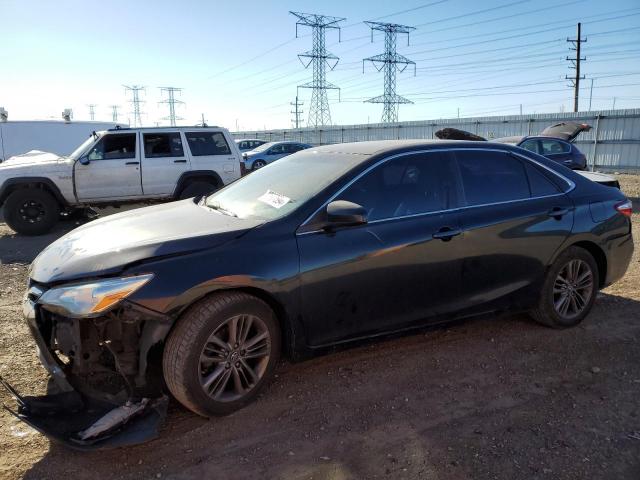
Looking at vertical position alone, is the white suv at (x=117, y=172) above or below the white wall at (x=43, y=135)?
below

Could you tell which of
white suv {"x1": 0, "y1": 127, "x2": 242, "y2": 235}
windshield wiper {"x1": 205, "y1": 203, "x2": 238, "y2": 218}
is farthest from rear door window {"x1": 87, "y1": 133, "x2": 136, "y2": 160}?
windshield wiper {"x1": 205, "y1": 203, "x2": 238, "y2": 218}

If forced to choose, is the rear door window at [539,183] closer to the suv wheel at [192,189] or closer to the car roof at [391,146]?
the car roof at [391,146]

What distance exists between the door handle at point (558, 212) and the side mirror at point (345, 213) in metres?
1.88

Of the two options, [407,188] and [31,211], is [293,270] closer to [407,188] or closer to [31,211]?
[407,188]

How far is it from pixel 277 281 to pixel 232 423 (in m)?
0.89

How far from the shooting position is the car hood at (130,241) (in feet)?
9.39

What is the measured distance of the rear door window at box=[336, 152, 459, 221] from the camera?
3.53 metres

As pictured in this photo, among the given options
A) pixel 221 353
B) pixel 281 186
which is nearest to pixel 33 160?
pixel 281 186

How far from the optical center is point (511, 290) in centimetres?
404

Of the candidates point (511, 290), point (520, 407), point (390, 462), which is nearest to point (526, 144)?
point (511, 290)

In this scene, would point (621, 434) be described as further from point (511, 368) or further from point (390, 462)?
point (390, 462)

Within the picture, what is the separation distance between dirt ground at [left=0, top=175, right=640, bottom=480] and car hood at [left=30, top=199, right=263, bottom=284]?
38.2 inches

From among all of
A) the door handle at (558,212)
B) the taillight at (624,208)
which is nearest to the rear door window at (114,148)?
the door handle at (558,212)

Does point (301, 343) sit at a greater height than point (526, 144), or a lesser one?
lesser
